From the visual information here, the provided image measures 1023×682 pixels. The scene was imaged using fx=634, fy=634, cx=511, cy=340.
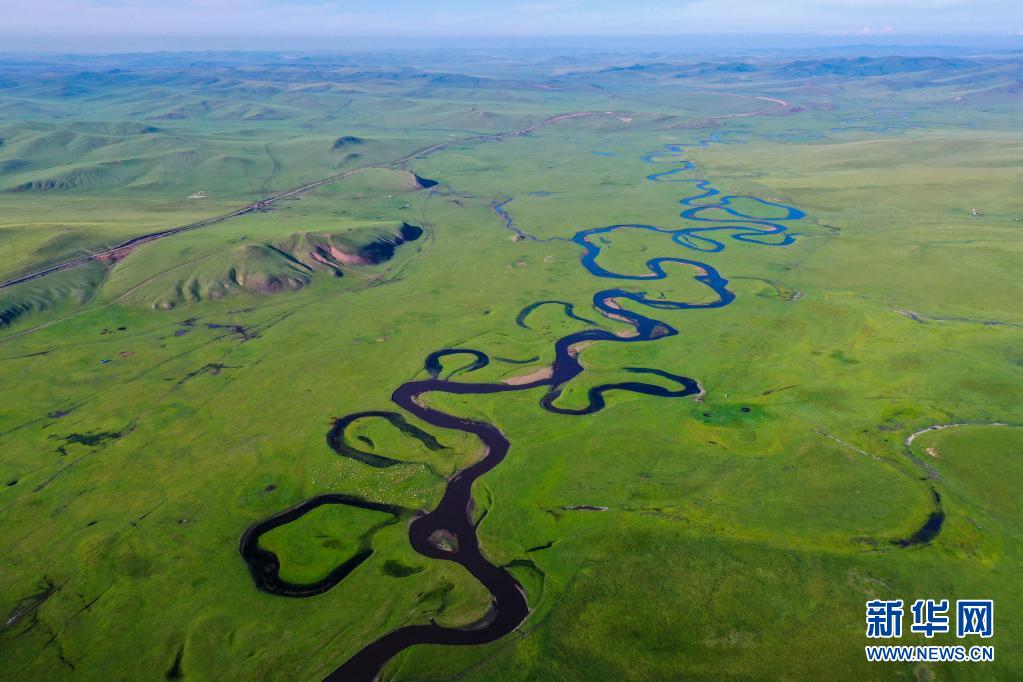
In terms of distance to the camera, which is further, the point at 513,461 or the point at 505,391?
the point at 505,391

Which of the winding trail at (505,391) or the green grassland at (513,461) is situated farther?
the winding trail at (505,391)

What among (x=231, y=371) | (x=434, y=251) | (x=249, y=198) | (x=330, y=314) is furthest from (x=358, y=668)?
(x=249, y=198)

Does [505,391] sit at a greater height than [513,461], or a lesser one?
greater

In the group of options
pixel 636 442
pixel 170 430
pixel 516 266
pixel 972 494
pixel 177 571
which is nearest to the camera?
pixel 177 571

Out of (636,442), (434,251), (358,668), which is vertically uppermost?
(434,251)

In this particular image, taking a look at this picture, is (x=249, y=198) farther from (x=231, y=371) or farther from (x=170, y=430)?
(x=170, y=430)

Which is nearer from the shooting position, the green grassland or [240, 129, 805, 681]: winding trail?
the green grassland

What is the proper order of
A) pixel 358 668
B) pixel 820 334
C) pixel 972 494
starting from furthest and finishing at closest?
pixel 820 334
pixel 972 494
pixel 358 668

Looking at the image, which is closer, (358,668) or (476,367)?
(358,668)
